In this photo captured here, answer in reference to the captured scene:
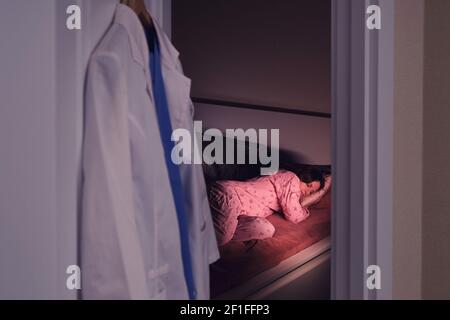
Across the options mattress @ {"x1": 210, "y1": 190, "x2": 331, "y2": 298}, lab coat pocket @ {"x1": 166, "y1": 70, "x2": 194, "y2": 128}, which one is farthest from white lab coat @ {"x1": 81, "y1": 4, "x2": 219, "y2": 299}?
mattress @ {"x1": 210, "y1": 190, "x2": 331, "y2": 298}

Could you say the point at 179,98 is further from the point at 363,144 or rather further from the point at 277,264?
the point at 277,264

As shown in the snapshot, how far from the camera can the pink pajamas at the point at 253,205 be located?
1977mm

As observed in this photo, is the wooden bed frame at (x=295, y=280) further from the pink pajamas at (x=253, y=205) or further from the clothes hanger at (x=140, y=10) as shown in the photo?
the clothes hanger at (x=140, y=10)

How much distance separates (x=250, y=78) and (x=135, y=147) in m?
1.80

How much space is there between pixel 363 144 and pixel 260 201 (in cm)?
149

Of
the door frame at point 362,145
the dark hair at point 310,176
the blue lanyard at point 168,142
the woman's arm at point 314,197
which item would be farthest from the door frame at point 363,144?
the dark hair at point 310,176

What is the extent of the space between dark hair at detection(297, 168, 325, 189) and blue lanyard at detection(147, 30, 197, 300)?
184cm

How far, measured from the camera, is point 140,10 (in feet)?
2.82

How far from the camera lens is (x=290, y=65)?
256 cm

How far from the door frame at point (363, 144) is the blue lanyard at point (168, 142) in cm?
34

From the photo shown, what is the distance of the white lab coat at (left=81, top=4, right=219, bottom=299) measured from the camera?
0.65 metres

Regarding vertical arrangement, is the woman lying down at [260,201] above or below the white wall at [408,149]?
below

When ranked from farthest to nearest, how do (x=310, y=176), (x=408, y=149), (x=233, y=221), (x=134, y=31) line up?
(x=310, y=176) → (x=233, y=221) → (x=408, y=149) → (x=134, y=31)

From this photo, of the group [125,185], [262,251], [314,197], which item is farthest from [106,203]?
[314,197]
